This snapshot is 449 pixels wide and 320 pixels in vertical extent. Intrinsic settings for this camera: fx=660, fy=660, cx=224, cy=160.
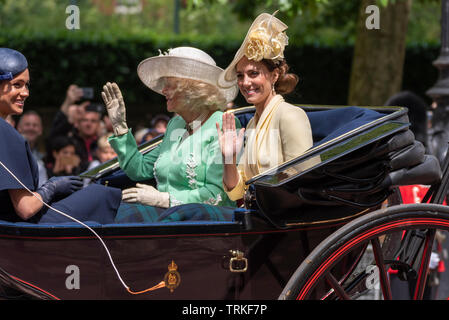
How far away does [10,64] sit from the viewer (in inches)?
112

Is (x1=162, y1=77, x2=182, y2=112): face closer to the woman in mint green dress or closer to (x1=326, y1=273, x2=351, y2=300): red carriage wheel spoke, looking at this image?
the woman in mint green dress

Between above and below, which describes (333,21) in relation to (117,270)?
above

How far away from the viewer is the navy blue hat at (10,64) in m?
2.83

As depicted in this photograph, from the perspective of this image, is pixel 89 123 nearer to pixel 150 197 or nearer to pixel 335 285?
pixel 150 197

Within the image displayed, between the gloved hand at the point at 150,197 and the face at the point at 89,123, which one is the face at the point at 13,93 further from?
the face at the point at 89,123

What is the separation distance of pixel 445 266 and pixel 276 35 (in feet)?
8.66

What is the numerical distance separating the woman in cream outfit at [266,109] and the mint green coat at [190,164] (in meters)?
0.15

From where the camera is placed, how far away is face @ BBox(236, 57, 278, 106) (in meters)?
3.16

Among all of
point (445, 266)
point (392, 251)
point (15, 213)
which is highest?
point (15, 213)

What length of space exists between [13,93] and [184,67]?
33.8 inches

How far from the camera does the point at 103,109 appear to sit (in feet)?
22.2

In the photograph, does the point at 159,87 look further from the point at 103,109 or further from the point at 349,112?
the point at 103,109

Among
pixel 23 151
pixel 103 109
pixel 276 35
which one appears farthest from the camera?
pixel 103 109
